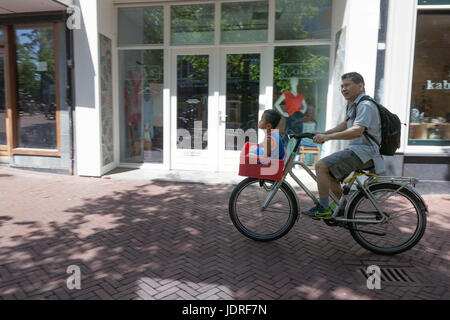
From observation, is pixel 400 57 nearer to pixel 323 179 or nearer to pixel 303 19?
pixel 303 19

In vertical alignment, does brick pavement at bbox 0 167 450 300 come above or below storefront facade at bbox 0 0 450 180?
below

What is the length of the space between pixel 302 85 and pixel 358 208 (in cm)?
444

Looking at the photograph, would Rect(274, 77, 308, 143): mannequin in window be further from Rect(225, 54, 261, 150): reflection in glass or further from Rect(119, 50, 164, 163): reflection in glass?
Rect(119, 50, 164, 163): reflection in glass

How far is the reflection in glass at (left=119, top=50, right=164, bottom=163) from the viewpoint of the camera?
800cm

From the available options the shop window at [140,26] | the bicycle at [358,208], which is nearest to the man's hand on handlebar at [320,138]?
the bicycle at [358,208]

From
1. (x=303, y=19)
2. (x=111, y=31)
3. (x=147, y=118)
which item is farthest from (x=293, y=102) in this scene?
(x=111, y=31)

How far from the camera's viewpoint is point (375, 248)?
3.75m

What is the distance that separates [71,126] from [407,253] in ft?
20.8

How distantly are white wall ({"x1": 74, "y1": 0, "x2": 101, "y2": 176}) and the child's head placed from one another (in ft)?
14.8

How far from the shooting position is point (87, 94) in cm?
718

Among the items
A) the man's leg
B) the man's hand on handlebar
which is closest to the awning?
the man's hand on handlebar

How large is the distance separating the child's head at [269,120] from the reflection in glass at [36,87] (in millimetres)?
5583

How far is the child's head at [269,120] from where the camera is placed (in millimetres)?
3703
